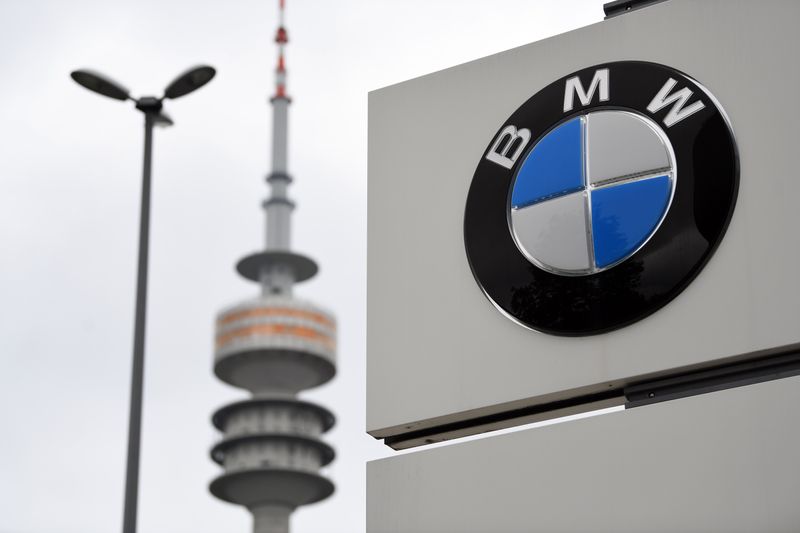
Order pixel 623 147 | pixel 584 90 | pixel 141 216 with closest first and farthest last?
pixel 623 147 → pixel 584 90 → pixel 141 216

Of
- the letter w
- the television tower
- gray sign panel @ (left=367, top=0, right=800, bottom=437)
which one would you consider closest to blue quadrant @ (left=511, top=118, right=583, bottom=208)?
gray sign panel @ (left=367, top=0, right=800, bottom=437)

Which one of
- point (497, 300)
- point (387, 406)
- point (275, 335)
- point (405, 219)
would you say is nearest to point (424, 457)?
point (387, 406)

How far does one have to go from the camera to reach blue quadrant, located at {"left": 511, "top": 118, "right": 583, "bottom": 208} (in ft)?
25.6

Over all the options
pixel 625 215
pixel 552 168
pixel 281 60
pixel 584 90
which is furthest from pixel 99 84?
pixel 281 60

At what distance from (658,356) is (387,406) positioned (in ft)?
5.60

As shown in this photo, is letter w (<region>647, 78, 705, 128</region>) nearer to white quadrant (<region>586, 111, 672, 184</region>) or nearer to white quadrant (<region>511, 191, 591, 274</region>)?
white quadrant (<region>586, 111, 672, 184</region>)

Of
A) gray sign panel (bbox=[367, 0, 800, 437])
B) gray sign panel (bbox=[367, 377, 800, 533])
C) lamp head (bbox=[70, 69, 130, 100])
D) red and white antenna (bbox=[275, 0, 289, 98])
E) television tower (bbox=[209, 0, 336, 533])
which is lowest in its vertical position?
gray sign panel (bbox=[367, 377, 800, 533])

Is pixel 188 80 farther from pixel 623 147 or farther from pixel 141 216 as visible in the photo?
pixel 623 147

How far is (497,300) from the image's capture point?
26.2 feet

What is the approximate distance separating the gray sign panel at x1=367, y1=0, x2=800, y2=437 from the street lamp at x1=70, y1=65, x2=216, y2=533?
3.99 metres

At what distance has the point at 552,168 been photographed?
7891mm

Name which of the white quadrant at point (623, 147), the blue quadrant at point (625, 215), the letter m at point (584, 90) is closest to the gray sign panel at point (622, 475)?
the blue quadrant at point (625, 215)

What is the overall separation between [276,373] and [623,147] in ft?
312

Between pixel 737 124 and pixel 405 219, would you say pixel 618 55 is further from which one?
pixel 405 219
